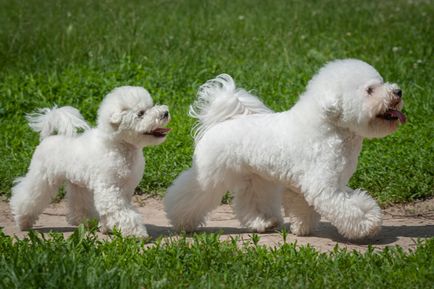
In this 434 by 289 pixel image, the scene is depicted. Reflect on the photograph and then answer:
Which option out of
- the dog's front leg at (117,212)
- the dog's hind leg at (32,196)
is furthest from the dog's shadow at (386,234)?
the dog's hind leg at (32,196)

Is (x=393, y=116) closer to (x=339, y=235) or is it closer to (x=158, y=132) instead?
(x=339, y=235)

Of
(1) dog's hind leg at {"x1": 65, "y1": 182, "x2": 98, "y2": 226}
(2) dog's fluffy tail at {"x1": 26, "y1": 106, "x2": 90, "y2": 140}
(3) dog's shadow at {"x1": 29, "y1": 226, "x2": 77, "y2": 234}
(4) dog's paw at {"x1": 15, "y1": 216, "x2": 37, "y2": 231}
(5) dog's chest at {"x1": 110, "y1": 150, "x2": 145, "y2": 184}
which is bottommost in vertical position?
(3) dog's shadow at {"x1": 29, "y1": 226, "x2": 77, "y2": 234}

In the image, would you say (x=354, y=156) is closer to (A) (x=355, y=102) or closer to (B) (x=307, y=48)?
(A) (x=355, y=102)

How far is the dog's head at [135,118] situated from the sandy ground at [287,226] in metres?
0.83

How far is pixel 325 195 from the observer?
5.93 m

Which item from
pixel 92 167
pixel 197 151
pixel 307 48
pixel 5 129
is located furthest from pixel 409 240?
pixel 307 48

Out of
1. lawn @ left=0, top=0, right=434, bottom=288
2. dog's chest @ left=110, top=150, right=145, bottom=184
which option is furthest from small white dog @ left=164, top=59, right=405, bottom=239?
lawn @ left=0, top=0, right=434, bottom=288

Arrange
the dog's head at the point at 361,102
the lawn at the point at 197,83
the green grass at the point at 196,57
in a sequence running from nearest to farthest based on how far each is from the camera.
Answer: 1. the lawn at the point at 197,83
2. the dog's head at the point at 361,102
3. the green grass at the point at 196,57

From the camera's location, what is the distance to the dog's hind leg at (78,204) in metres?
6.76

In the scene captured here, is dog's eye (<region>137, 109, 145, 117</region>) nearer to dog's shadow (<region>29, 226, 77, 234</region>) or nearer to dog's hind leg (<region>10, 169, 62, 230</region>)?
dog's hind leg (<region>10, 169, 62, 230</region>)

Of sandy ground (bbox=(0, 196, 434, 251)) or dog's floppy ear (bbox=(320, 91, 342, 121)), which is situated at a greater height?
dog's floppy ear (bbox=(320, 91, 342, 121))

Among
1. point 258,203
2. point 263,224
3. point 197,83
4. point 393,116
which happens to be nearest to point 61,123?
point 258,203

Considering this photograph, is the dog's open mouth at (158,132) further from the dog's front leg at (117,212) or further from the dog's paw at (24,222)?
the dog's paw at (24,222)

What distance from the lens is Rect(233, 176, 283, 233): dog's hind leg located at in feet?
21.3
